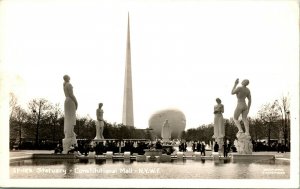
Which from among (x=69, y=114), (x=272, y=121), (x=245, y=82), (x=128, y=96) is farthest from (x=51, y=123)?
(x=128, y=96)

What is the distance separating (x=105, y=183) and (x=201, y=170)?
158 inches

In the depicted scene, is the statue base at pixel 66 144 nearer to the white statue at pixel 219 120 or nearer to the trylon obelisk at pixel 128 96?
the white statue at pixel 219 120

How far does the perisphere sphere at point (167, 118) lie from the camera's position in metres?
101

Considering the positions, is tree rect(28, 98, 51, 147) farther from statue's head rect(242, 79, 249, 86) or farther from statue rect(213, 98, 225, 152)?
statue's head rect(242, 79, 249, 86)

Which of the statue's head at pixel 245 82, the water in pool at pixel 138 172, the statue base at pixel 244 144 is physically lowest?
the water in pool at pixel 138 172

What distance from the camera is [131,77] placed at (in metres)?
84.8

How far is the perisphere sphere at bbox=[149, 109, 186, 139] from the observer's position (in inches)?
3984

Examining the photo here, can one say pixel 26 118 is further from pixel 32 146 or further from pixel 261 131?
pixel 261 131

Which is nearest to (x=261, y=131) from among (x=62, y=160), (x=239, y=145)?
(x=239, y=145)

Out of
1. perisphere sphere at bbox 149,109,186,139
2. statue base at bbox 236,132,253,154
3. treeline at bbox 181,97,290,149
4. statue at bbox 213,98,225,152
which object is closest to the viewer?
statue base at bbox 236,132,253,154

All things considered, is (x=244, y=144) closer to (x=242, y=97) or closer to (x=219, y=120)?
(x=242, y=97)

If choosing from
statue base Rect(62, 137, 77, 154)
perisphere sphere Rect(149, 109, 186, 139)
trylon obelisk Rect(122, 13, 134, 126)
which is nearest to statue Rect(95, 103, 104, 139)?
statue base Rect(62, 137, 77, 154)

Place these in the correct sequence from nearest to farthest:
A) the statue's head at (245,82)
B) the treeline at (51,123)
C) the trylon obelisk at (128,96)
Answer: the statue's head at (245,82)
the treeline at (51,123)
the trylon obelisk at (128,96)

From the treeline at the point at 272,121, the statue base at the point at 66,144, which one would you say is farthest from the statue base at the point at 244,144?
the treeline at the point at 272,121
